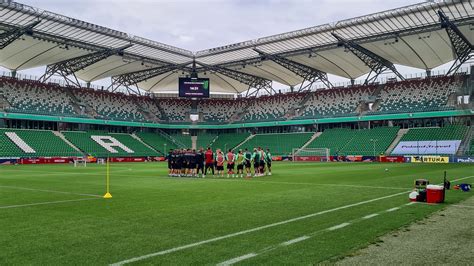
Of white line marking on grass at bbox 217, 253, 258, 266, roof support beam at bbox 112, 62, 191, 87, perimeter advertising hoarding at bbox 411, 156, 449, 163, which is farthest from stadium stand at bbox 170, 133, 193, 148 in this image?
white line marking on grass at bbox 217, 253, 258, 266

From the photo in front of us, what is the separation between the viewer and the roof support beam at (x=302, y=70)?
2559 inches

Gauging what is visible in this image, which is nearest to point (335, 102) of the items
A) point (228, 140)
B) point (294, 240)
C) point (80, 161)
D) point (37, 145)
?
point (228, 140)

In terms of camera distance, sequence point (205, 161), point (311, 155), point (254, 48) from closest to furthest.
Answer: point (205, 161)
point (254, 48)
point (311, 155)

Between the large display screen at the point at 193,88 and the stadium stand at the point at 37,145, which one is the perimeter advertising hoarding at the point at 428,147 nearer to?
the large display screen at the point at 193,88

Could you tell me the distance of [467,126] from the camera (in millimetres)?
58625

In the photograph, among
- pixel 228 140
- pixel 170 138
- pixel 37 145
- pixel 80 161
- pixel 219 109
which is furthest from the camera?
pixel 219 109

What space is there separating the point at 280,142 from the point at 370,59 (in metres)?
22.0

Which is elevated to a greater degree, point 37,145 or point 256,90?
point 256,90

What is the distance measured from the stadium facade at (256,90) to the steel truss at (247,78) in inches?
12.9

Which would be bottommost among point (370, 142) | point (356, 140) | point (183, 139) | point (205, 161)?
point (205, 161)

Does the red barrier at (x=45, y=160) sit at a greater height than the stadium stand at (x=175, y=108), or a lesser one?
lesser

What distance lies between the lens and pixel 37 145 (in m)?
59.0

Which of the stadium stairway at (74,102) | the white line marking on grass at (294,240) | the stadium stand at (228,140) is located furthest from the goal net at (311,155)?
the white line marking on grass at (294,240)

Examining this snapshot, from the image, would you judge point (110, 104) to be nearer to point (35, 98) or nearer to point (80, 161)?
point (35, 98)
